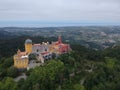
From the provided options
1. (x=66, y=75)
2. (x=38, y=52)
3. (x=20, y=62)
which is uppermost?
(x=38, y=52)

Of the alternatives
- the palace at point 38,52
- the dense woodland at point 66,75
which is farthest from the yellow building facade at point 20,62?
the dense woodland at point 66,75

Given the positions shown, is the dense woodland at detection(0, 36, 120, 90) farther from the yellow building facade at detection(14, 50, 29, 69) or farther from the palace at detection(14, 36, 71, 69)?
the palace at detection(14, 36, 71, 69)

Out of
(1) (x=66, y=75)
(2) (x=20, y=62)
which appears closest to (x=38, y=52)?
(2) (x=20, y=62)

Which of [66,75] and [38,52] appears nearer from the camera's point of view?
[66,75]

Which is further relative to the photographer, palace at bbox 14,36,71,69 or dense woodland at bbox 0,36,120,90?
palace at bbox 14,36,71,69

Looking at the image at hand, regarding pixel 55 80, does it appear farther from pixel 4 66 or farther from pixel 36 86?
pixel 4 66

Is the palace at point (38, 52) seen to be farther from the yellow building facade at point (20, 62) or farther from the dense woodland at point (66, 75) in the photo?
the dense woodland at point (66, 75)

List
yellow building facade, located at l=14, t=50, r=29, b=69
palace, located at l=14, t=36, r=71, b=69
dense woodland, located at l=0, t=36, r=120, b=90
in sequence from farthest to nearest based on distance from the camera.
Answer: palace, located at l=14, t=36, r=71, b=69
yellow building facade, located at l=14, t=50, r=29, b=69
dense woodland, located at l=0, t=36, r=120, b=90

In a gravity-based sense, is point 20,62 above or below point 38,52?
below

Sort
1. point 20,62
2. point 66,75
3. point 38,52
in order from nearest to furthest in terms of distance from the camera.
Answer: point 66,75
point 20,62
point 38,52

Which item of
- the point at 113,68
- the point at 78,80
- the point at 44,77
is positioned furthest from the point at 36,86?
the point at 113,68

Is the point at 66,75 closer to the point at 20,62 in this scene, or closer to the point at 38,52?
the point at 20,62

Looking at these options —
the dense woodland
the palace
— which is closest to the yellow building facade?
the palace
